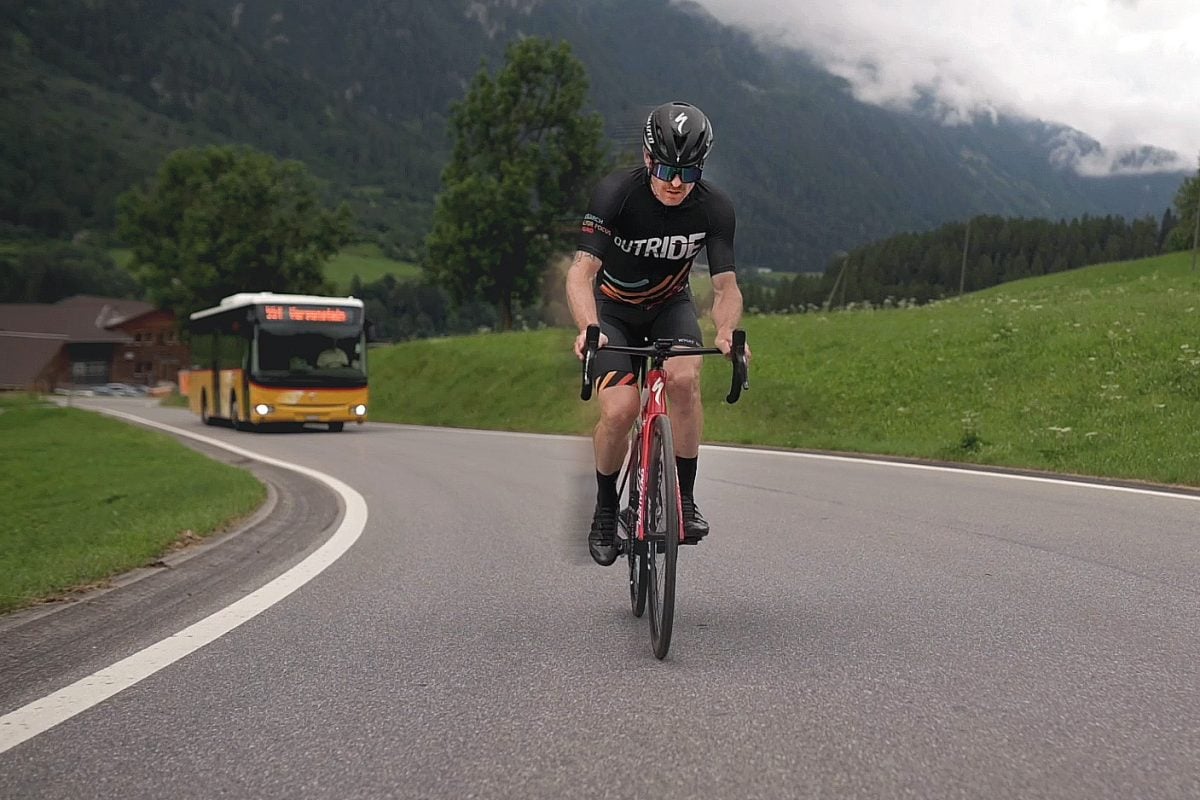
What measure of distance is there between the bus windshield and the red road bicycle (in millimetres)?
22974

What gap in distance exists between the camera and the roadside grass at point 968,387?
1611cm

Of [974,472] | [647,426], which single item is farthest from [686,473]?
[974,472]

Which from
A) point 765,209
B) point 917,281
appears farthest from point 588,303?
point 917,281

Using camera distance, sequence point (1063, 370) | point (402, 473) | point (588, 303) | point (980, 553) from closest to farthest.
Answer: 1. point (588, 303)
2. point (980, 553)
3. point (402, 473)
4. point (1063, 370)

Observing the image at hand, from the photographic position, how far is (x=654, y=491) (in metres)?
4.78

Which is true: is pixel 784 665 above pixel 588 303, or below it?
below

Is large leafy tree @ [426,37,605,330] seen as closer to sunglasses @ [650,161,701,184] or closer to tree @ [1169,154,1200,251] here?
sunglasses @ [650,161,701,184]

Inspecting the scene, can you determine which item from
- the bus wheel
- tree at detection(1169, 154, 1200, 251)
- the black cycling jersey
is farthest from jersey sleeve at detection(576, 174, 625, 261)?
tree at detection(1169, 154, 1200, 251)

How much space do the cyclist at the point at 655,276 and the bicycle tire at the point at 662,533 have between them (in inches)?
12.7

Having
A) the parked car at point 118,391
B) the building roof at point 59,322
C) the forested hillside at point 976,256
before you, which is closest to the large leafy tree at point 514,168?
the forested hillside at point 976,256

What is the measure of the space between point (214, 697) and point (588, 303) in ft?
7.77

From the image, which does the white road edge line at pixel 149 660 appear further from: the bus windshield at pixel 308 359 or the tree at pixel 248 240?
the tree at pixel 248 240

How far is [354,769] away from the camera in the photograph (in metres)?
3.14

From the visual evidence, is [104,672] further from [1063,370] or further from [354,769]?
[1063,370]
